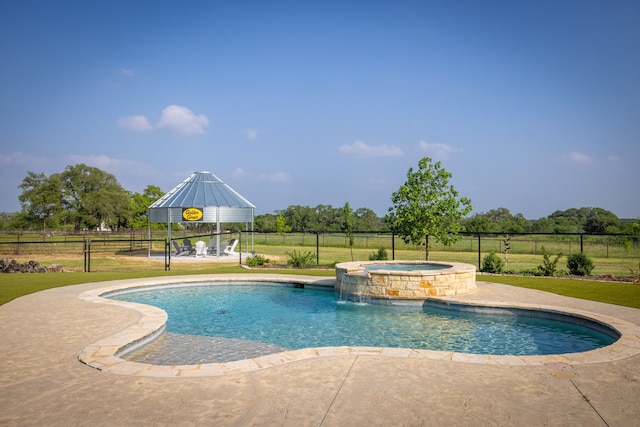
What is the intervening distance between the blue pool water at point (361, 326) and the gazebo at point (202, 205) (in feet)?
47.4

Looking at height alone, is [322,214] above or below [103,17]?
below

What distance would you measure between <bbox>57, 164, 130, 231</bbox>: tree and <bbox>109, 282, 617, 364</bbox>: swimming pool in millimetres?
60028

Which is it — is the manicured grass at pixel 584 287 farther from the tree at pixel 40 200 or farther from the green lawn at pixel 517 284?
the tree at pixel 40 200

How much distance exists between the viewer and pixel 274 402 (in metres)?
4.36

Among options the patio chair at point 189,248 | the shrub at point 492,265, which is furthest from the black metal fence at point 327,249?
the patio chair at point 189,248

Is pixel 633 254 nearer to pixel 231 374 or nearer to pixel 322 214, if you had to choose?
pixel 231 374

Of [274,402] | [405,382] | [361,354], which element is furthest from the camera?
[361,354]

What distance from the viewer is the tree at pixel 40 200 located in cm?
6619

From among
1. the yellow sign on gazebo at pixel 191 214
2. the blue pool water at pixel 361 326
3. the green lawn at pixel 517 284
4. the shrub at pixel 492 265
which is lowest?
the blue pool water at pixel 361 326

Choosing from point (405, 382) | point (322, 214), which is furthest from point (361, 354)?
point (322, 214)

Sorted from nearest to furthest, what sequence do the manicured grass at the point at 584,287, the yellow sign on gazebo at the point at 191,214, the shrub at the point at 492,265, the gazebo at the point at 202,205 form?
the manicured grass at the point at 584,287 → the shrub at the point at 492,265 → the yellow sign on gazebo at the point at 191,214 → the gazebo at the point at 202,205

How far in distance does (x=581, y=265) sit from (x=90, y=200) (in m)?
66.6

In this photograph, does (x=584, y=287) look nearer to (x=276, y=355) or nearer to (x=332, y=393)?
(x=276, y=355)

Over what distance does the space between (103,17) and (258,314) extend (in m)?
18.2
